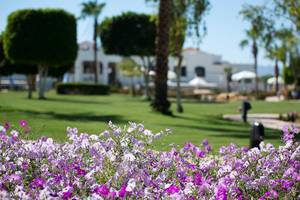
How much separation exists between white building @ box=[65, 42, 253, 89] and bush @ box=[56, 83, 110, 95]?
92.2ft

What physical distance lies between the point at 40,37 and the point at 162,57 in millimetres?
16768

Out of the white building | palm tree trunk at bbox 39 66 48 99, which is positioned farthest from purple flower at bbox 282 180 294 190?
the white building

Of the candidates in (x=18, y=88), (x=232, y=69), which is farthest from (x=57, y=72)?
(x=232, y=69)

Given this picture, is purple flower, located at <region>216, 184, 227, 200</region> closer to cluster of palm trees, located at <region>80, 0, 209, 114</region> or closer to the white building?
cluster of palm trees, located at <region>80, 0, 209, 114</region>

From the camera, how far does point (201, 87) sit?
252 feet

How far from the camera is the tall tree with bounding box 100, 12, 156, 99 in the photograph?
163 feet

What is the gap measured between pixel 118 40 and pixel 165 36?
87.6 ft

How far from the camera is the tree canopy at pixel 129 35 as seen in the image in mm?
49750

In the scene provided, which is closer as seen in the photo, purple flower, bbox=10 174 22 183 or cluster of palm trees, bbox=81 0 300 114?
purple flower, bbox=10 174 22 183

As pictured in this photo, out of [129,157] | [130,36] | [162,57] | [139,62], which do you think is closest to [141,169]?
[129,157]

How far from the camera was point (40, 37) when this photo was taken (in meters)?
39.2

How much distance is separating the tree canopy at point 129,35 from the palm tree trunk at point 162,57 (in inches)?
980

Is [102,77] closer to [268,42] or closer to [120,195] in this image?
[268,42]

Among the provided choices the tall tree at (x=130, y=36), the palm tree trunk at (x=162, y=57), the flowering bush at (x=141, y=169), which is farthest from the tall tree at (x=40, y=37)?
the flowering bush at (x=141, y=169)
